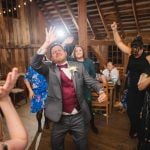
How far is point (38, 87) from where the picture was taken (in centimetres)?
389

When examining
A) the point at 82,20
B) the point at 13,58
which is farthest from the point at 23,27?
the point at 82,20

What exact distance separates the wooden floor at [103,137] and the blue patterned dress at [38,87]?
586mm

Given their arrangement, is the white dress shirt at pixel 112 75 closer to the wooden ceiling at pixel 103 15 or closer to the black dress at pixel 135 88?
the wooden ceiling at pixel 103 15

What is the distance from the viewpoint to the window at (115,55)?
849 centimetres

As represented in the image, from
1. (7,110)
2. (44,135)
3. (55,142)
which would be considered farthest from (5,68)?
(7,110)

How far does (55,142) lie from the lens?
2746 millimetres

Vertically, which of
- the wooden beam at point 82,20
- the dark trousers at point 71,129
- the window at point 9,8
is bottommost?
the dark trousers at point 71,129

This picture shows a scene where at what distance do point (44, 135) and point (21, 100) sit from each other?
319 cm

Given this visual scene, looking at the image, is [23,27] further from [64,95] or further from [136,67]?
[64,95]

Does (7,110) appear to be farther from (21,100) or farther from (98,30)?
(98,30)

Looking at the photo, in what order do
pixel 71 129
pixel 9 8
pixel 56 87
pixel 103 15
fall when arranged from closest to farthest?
pixel 56 87 → pixel 71 129 → pixel 9 8 → pixel 103 15

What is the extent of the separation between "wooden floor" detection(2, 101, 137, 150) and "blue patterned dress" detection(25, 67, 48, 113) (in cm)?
59

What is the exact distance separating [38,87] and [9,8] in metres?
4.35

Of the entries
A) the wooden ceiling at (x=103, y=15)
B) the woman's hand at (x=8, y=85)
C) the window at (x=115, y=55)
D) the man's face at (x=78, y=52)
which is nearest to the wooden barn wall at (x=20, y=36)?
the wooden ceiling at (x=103, y=15)
